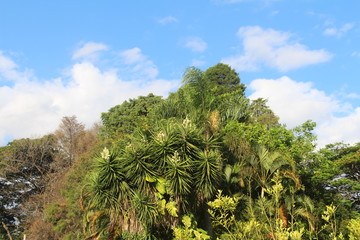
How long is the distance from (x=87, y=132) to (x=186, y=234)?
24.6 meters

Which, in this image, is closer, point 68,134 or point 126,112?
point 126,112

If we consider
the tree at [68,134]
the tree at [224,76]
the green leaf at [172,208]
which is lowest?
the green leaf at [172,208]

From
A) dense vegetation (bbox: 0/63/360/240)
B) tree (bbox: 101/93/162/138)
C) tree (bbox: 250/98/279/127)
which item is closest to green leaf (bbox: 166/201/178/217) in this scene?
dense vegetation (bbox: 0/63/360/240)

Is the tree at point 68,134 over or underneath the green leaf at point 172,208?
over

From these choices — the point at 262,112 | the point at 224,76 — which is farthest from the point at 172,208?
the point at 224,76

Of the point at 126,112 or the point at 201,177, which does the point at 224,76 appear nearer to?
the point at 126,112

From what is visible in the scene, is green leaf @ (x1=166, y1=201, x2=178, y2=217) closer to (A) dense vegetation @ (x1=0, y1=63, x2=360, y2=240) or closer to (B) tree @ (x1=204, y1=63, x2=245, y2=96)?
(A) dense vegetation @ (x1=0, y1=63, x2=360, y2=240)

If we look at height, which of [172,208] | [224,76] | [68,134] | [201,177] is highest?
[224,76]

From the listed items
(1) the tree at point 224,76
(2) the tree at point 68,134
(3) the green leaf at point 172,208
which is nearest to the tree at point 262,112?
(1) the tree at point 224,76

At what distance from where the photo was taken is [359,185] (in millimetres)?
15086

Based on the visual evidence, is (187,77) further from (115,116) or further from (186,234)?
(115,116)

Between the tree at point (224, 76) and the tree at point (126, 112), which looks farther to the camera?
the tree at point (224, 76)

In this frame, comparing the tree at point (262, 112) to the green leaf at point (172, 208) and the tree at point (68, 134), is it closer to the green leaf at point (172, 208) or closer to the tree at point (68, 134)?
the tree at point (68, 134)

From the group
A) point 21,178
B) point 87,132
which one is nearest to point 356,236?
point 87,132
